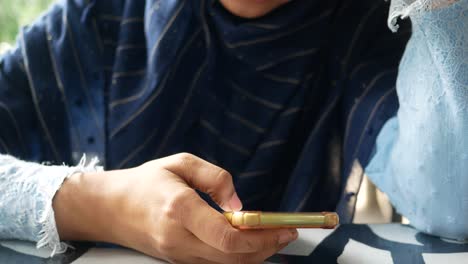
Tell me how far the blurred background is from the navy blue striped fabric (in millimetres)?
588

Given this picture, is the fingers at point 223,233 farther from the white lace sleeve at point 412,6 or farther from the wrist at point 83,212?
the white lace sleeve at point 412,6

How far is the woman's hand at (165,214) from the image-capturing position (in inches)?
17.2

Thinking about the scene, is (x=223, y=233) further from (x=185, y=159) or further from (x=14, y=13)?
(x=14, y=13)

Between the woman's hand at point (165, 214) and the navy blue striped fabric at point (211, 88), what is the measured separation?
0.79 ft

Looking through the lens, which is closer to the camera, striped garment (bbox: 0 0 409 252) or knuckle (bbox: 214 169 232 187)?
knuckle (bbox: 214 169 232 187)

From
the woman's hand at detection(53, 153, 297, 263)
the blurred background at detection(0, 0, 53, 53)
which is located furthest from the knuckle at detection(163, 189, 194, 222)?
the blurred background at detection(0, 0, 53, 53)

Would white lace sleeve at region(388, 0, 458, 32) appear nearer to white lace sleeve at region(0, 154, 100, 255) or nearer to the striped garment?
the striped garment

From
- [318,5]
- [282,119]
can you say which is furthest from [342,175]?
[318,5]

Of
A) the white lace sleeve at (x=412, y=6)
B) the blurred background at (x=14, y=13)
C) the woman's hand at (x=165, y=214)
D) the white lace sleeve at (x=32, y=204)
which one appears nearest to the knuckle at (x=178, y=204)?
the woman's hand at (x=165, y=214)

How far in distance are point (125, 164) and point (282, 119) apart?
229 millimetres

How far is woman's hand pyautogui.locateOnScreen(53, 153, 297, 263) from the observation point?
438mm

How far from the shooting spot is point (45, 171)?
0.55 metres

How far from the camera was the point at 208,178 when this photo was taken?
0.47m

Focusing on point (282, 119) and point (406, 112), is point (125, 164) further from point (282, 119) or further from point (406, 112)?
point (406, 112)
